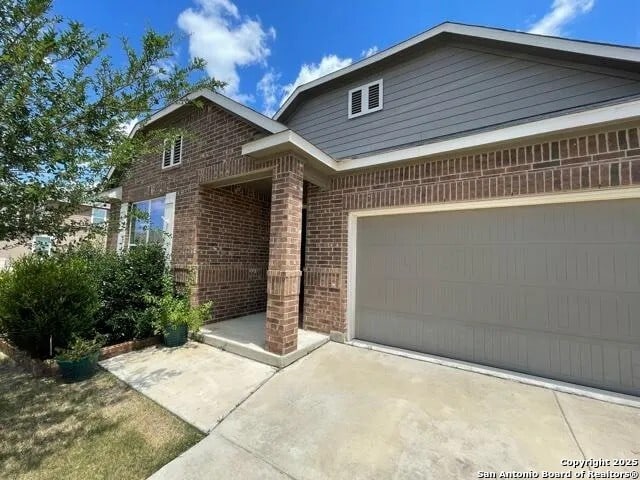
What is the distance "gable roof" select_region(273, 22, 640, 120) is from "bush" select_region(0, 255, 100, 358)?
6.98 meters

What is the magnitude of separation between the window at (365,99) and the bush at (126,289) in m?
5.64

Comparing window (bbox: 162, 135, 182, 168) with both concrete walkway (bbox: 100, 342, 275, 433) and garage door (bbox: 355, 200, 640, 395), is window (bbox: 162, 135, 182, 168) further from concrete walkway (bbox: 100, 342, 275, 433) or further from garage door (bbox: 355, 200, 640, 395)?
garage door (bbox: 355, 200, 640, 395)

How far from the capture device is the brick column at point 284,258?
163 inches

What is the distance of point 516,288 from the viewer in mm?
3826

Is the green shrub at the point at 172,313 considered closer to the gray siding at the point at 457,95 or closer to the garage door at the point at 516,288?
the garage door at the point at 516,288

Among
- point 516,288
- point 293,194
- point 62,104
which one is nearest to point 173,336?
point 293,194

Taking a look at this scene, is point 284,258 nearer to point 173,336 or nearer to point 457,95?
point 173,336

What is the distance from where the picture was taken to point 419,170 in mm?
4402

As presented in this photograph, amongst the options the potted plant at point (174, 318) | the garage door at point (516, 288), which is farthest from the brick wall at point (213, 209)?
the garage door at point (516, 288)

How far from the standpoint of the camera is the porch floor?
4.14 m

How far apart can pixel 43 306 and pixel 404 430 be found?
4963mm

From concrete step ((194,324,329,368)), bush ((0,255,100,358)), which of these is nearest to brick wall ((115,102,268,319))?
concrete step ((194,324,329,368))

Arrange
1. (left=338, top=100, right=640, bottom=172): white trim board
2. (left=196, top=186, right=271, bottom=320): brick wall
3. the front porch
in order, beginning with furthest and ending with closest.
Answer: (left=196, top=186, right=271, bottom=320): brick wall < the front porch < (left=338, top=100, right=640, bottom=172): white trim board

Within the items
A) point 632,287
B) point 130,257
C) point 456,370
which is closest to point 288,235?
point 456,370
